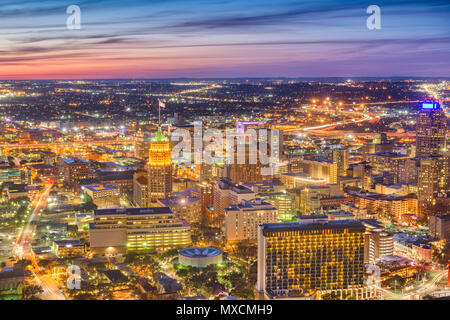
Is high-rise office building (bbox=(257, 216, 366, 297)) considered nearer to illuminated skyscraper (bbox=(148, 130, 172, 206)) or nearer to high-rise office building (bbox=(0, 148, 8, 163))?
illuminated skyscraper (bbox=(148, 130, 172, 206))

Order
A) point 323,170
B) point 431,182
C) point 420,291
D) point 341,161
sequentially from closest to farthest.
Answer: point 420,291
point 431,182
point 323,170
point 341,161

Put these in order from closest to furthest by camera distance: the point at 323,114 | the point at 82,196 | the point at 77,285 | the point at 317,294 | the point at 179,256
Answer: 1. the point at 317,294
2. the point at 77,285
3. the point at 179,256
4. the point at 82,196
5. the point at 323,114

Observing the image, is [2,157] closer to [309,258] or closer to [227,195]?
[227,195]

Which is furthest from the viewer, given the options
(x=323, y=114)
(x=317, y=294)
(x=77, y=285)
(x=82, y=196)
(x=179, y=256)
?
(x=323, y=114)

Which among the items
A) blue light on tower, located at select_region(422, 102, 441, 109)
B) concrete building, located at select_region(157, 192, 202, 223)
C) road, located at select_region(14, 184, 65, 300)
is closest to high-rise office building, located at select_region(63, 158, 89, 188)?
A: road, located at select_region(14, 184, 65, 300)

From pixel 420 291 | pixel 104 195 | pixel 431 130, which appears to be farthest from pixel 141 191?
pixel 431 130

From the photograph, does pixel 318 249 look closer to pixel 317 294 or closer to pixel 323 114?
pixel 317 294
